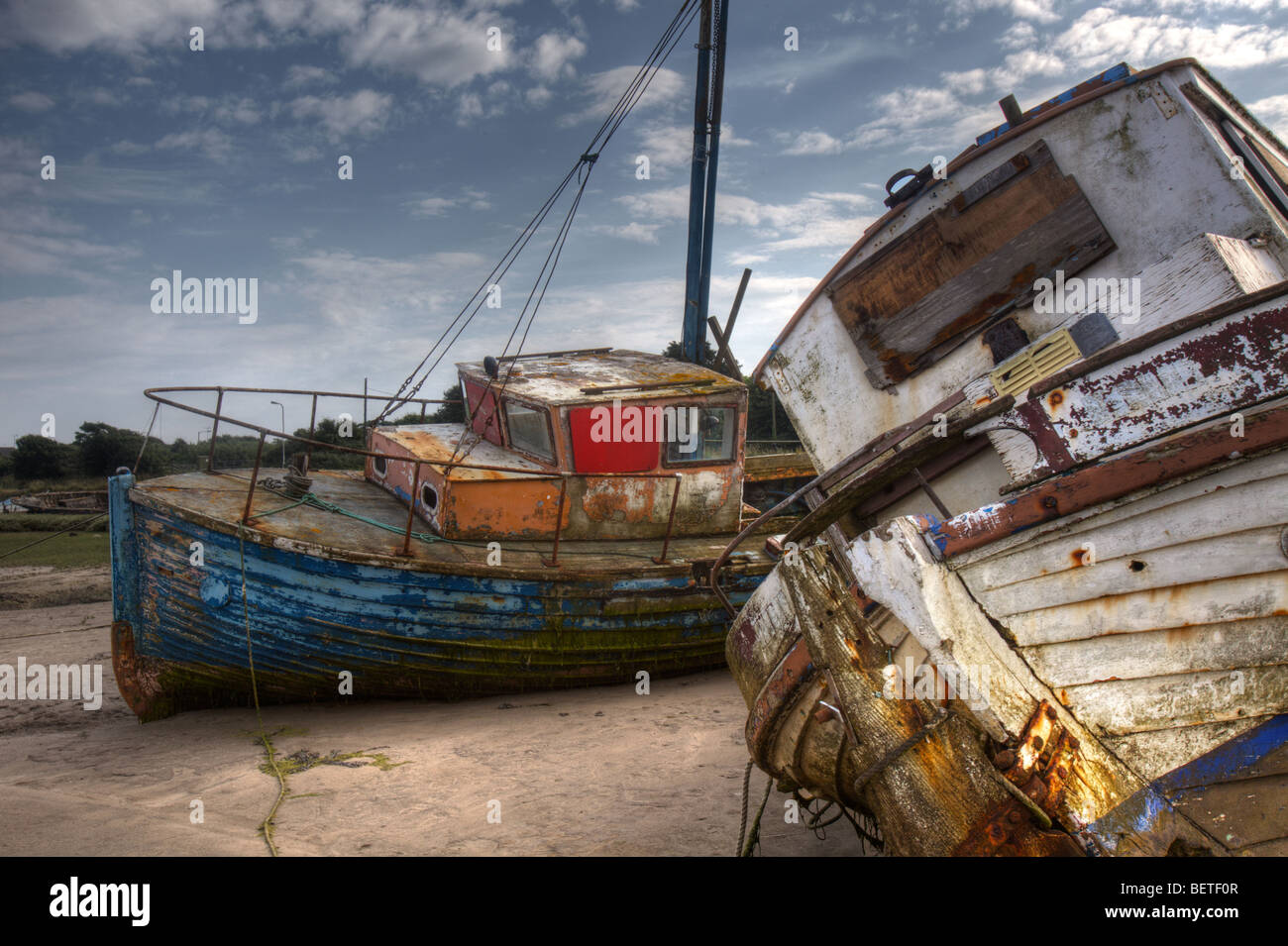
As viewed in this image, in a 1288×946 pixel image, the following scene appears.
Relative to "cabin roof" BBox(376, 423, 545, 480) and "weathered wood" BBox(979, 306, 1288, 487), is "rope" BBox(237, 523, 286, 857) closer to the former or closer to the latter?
"cabin roof" BBox(376, 423, 545, 480)

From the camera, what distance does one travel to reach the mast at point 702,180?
37.4 feet

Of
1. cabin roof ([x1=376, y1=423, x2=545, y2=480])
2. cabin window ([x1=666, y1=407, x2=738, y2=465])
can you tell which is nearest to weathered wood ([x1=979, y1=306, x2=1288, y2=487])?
cabin roof ([x1=376, y1=423, x2=545, y2=480])

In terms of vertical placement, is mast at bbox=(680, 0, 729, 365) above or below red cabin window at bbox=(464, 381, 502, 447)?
above

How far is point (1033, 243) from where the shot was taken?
412 centimetres

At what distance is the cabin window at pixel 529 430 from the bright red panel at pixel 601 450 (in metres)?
0.28

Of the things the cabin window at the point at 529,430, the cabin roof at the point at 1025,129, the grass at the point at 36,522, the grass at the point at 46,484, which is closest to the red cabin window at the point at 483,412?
the cabin window at the point at 529,430

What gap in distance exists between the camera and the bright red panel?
8.05m

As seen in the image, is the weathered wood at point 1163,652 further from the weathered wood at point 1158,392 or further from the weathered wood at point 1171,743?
the weathered wood at point 1158,392

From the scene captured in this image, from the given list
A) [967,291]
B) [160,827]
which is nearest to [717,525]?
[967,291]

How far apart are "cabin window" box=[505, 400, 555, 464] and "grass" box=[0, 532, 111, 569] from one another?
9036mm

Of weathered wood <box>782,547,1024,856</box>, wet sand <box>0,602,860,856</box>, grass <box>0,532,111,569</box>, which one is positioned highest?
weathered wood <box>782,547,1024,856</box>

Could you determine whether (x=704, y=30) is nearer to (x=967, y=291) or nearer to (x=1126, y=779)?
(x=967, y=291)

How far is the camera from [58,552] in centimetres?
1549
